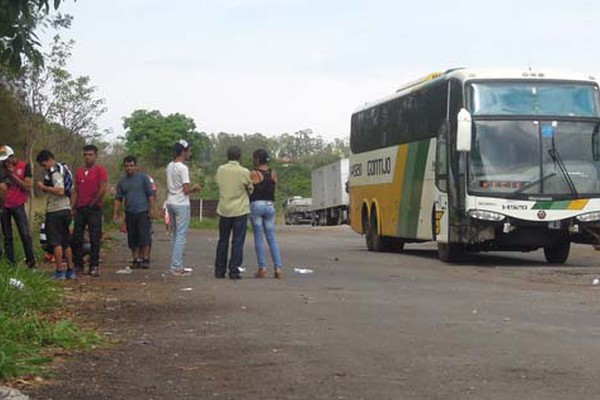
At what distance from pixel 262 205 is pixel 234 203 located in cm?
44

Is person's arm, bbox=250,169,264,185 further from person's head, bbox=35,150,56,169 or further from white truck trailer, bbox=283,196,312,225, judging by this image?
white truck trailer, bbox=283,196,312,225

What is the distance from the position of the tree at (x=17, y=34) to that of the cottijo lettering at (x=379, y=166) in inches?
573

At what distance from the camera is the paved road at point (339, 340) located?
662 centimetres

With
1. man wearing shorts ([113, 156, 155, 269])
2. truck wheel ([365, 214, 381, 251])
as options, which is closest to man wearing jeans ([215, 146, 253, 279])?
man wearing shorts ([113, 156, 155, 269])

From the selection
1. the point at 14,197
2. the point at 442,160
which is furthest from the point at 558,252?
the point at 14,197

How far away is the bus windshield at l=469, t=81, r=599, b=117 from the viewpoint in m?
18.4

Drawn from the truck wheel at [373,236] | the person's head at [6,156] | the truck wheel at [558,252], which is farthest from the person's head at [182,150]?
the truck wheel at [373,236]

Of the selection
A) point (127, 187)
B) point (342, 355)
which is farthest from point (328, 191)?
point (342, 355)

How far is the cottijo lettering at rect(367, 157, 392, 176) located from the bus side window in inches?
156

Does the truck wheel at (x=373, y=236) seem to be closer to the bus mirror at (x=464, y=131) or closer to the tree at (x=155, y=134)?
the bus mirror at (x=464, y=131)

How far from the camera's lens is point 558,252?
19984mm

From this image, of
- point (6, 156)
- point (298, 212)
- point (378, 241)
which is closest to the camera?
point (6, 156)

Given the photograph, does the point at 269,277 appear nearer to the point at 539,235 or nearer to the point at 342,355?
the point at 539,235

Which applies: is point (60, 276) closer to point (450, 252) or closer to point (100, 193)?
point (100, 193)
